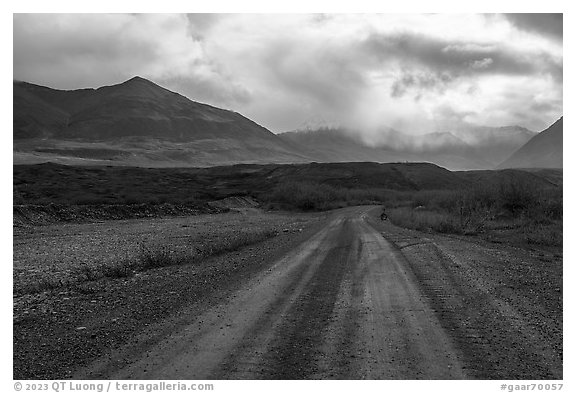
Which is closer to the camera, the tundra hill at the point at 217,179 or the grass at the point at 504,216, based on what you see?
the grass at the point at 504,216

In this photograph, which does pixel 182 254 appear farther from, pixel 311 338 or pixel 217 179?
pixel 217 179

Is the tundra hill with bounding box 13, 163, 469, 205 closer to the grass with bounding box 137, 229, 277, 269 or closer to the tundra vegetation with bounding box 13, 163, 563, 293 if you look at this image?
the tundra vegetation with bounding box 13, 163, 563, 293

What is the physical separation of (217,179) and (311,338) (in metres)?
121

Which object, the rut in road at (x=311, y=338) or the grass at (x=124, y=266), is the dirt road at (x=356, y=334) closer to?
the rut in road at (x=311, y=338)

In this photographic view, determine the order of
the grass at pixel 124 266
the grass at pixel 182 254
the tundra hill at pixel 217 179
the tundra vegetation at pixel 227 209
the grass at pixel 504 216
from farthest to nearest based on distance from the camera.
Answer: the tundra hill at pixel 217 179 < the grass at pixel 504 216 < the tundra vegetation at pixel 227 209 < the grass at pixel 182 254 < the grass at pixel 124 266

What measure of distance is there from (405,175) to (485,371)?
14741 cm

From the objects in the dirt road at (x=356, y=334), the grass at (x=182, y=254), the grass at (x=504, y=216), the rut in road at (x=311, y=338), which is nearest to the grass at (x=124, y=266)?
the grass at (x=182, y=254)

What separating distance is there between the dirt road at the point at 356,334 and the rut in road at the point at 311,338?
0.7 inches

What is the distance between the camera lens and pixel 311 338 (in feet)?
29.2

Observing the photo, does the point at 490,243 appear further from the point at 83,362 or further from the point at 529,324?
the point at 83,362

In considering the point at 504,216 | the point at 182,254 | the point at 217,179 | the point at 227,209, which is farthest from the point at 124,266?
the point at 217,179

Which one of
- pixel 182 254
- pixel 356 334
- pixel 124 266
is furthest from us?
pixel 182 254

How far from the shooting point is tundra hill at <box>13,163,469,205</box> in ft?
262

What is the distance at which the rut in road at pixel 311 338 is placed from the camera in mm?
7434
